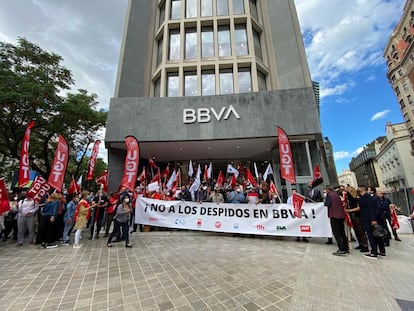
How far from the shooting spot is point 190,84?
1523 centimetres

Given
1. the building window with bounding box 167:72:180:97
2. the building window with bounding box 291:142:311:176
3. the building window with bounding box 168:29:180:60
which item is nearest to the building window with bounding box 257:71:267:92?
the building window with bounding box 291:142:311:176

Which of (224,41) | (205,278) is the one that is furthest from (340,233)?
(224,41)

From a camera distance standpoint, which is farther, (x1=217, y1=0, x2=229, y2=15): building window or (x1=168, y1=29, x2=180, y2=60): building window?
(x1=217, y1=0, x2=229, y2=15): building window

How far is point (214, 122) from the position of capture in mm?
12234

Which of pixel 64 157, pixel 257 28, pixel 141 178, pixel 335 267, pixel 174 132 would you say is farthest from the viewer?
pixel 257 28

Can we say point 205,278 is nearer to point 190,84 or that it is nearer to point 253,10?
point 190,84

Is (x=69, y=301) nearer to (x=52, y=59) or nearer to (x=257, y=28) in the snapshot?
(x=52, y=59)

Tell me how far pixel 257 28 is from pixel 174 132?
13.4 m

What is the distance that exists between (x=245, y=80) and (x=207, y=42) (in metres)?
5.27

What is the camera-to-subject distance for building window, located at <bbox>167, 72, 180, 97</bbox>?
15.1 m

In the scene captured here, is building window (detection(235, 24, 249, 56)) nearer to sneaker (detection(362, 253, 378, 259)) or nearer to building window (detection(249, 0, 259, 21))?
building window (detection(249, 0, 259, 21))

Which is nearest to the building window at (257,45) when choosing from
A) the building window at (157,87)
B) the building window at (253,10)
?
the building window at (253,10)

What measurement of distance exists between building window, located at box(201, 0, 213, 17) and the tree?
12963 mm

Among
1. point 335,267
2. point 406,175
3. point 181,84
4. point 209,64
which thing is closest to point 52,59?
point 181,84
